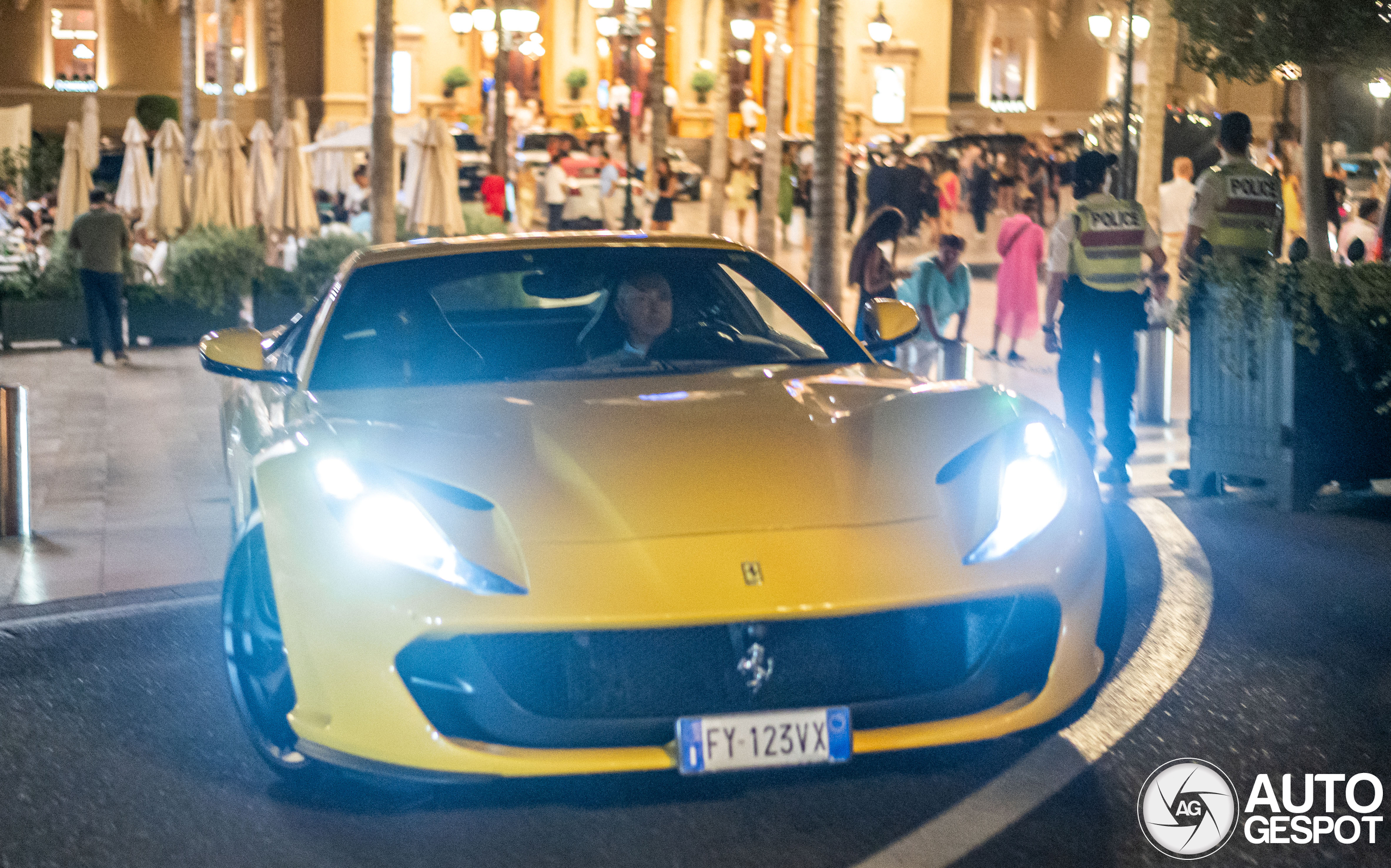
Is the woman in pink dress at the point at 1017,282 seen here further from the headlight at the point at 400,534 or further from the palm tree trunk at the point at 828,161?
the headlight at the point at 400,534

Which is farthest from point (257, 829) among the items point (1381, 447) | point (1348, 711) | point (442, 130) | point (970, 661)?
point (442, 130)

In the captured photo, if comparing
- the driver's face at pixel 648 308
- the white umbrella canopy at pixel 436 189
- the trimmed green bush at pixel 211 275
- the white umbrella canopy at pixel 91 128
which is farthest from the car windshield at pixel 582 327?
the white umbrella canopy at pixel 91 128

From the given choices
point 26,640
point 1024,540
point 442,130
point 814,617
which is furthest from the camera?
point 442,130

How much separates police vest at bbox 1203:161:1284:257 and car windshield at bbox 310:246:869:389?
406 centimetres

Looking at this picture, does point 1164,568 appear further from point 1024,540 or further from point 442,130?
point 442,130

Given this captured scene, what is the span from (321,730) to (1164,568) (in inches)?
170

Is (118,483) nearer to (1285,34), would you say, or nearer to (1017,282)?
(1285,34)

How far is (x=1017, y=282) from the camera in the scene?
54.6 ft

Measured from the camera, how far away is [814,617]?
11.9 ft

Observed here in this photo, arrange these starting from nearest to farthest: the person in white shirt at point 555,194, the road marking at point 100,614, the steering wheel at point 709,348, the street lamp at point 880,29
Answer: the steering wheel at point 709,348
the road marking at point 100,614
the person in white shirt at point 555,194
the street lamp at point 880,29

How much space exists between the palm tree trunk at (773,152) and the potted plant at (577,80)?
34457 millimetres

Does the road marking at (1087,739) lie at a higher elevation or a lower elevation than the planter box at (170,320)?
lower

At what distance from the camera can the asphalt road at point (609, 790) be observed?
3922 mm

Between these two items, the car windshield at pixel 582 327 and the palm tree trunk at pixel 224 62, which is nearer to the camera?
the car windshield at pixel 582 327
